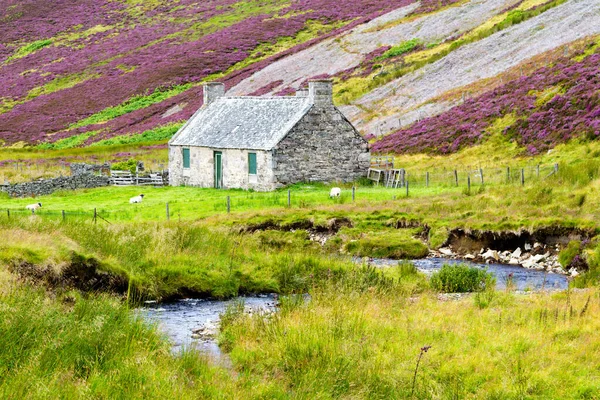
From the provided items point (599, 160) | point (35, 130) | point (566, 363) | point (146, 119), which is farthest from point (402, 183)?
point (35, 130)

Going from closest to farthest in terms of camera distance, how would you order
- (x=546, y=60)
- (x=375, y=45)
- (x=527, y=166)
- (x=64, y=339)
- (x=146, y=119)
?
(x=64, y=339)
(x=527, y=166)
(x=546, y=60)
(x=146, y=119)
(x=375, y=45)

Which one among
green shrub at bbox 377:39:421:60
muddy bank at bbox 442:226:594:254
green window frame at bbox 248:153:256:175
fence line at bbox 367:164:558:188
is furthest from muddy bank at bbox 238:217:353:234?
green shrub at bbox 377:39:421:60

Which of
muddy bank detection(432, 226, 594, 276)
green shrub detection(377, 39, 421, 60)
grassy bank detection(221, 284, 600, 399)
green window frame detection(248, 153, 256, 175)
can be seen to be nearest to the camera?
grassy bank detection(221, 284, 600, 399)

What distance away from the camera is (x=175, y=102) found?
90000mm

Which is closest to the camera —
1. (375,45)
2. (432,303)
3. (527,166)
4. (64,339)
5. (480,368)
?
(64,339)

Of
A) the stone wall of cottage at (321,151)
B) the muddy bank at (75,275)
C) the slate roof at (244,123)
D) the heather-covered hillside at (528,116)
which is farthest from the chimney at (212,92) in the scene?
the muddy bank at (75,275)

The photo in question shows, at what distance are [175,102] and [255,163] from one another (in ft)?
163

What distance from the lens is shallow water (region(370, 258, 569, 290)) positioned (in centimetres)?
2180

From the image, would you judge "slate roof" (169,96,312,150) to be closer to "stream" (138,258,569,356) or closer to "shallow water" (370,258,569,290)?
"shallow water" (370,258,569,290)

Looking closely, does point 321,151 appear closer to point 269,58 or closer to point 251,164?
point 251,164

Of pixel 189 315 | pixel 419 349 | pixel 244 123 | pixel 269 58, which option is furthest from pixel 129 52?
pixel 419 349

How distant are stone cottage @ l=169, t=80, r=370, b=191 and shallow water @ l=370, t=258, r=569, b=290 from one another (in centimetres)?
1540

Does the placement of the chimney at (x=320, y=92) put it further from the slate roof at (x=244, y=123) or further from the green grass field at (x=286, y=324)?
the green grass field at (x=286, y=324)

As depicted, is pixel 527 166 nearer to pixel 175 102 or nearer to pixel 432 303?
pixel 432 303
